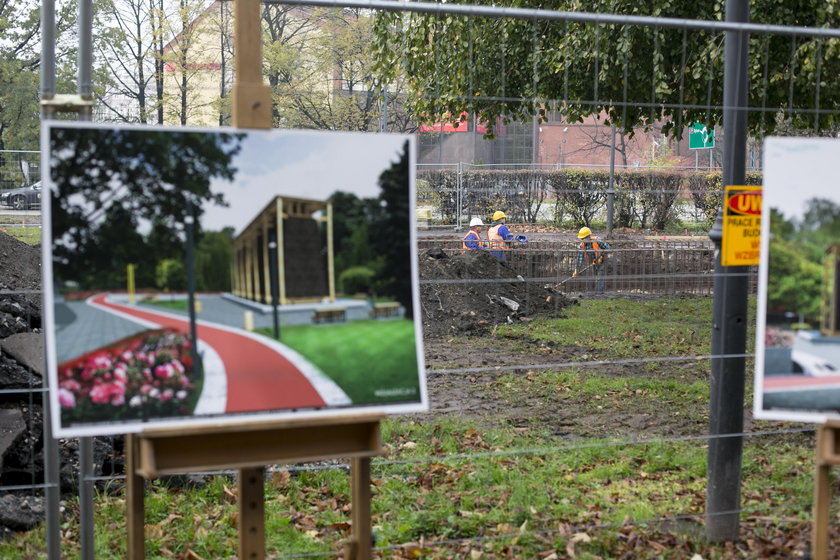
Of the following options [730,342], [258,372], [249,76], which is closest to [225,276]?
[258,372]

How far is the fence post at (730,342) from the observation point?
461 centimetres

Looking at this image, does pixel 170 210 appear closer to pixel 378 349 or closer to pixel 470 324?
pixel 378 349

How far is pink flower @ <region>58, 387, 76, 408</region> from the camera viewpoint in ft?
9.36

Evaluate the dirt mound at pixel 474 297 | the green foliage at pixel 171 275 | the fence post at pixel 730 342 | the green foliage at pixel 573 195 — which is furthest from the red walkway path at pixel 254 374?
the green foliage at pixel 573 195

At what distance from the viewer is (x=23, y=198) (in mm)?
4477

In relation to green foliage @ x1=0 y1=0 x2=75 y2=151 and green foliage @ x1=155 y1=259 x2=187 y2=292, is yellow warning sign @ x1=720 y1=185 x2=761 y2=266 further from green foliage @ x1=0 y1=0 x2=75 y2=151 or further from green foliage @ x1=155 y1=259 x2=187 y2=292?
green foliage @ x1=0 y1=0 x2=75 y2=151

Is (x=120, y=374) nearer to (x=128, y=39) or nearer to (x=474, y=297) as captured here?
(x=474, y=297)

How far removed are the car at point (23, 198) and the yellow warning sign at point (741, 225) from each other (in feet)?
10.6

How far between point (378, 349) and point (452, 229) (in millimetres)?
15826

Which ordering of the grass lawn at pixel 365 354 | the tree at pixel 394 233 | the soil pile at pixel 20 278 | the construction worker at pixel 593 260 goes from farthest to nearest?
the construction worker at pixel 593 260 → the soil pile at pixel 20 278 → the tree at pixel 394 233 → the grass lawn at pixel 365 354

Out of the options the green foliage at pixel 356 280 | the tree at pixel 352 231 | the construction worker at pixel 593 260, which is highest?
the tree at pixel 352 231

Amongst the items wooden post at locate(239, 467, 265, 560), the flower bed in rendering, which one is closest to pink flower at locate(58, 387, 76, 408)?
the flower bed in rendering

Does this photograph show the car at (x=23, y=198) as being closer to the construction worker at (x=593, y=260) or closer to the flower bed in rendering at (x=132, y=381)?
the flower bed in rendering at (x=132, y=381)

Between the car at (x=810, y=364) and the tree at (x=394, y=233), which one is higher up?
the tree at (x=394, y=233)
